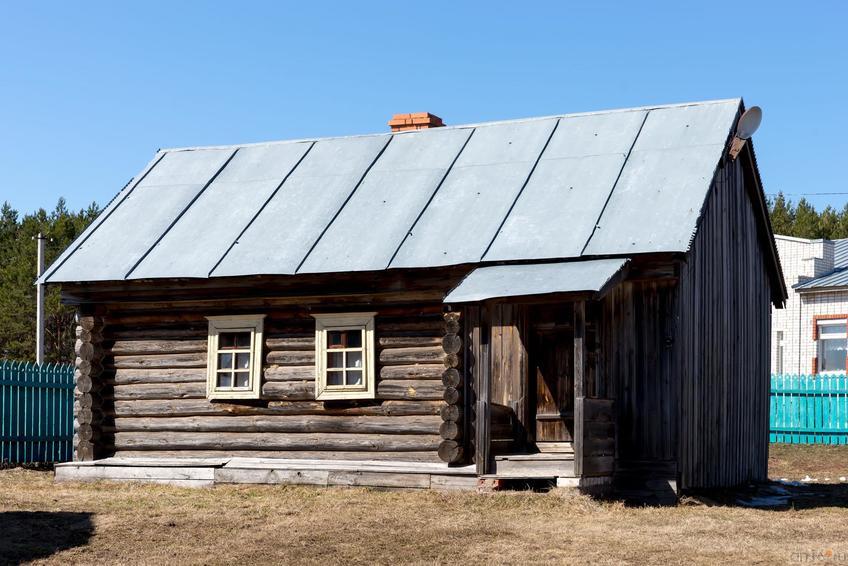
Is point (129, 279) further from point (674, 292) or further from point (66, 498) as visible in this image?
point (674, 292)

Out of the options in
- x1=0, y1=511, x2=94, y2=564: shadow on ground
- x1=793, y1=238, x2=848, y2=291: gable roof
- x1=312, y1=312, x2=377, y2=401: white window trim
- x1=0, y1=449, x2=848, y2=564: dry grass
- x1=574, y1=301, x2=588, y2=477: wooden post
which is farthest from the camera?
x1=793, y1=238, x2=848, y2=291: gable roof

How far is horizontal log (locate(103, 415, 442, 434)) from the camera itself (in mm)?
16891

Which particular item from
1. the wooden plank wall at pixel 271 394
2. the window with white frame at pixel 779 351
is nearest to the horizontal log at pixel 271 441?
the wooden plank wall at pixel 271 394

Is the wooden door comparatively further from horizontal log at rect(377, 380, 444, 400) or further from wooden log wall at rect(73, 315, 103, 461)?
wooden log wall at rect(73, 315, 103, 461)

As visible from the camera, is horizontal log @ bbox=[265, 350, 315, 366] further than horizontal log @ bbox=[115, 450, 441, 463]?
Yes

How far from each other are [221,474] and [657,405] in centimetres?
618

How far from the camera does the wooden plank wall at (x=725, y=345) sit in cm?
1616

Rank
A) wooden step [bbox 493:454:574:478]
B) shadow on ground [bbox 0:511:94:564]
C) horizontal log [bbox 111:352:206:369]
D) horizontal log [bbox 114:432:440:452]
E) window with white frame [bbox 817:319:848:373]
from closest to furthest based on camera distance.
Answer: shadow on ground [bbox 0:511:94:564] < wooden step [bbox 493:454:574:478] < horizontal log [bbox 114:432:440:452] < horizontal log [bbox 111:352:206:369] < window with white frame [bbox 817:319:848:373]

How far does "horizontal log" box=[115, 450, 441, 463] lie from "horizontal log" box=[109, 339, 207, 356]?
1488 mm

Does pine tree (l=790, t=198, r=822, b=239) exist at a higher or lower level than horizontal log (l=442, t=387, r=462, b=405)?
higher

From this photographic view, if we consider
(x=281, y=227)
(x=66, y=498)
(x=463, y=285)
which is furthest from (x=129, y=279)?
(x=463, y=285)

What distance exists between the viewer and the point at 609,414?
50.8 ft

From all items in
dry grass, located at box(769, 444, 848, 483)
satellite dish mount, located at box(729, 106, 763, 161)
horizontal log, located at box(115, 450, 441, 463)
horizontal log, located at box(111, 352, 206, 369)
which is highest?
satellite dish mount, located at box(729, 106, 763, 161)

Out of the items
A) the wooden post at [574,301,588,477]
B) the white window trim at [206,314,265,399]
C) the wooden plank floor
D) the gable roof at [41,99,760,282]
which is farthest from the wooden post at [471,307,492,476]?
the white window trim at [206,314,265,399]
